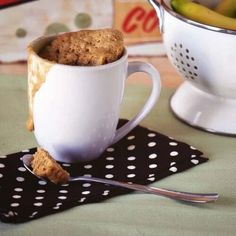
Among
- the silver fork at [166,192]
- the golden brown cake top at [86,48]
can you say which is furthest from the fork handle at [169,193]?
the golden brown cake top at [86,48]

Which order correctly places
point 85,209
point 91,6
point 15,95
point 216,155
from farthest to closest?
point 91,6, point 15,95, point 216,155, point 85,209

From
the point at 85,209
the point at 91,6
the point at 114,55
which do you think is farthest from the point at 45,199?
the point at 91,6

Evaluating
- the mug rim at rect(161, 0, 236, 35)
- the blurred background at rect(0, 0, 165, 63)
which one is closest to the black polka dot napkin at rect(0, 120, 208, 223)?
the mug rim at rect(161, 0, 236, 35)

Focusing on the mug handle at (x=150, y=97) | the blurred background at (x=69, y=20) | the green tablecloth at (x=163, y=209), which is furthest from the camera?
the blurred background at (x=69, y=20)

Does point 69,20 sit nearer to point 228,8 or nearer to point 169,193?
point 228,8

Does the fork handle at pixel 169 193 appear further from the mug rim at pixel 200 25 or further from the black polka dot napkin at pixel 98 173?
the mug rim at pixel 200 25

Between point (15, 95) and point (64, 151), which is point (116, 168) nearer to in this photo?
point (64, 151)
